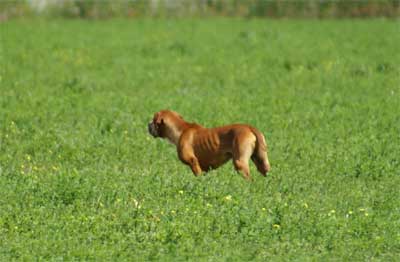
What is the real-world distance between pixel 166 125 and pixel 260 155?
1378 mm

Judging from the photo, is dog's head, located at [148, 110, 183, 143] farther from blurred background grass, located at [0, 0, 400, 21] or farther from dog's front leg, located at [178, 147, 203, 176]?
blurred background grass, located at [0, 0, 400, 21]

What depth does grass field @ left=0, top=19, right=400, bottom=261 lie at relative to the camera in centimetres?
1085

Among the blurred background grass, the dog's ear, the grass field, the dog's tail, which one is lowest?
the blurred background grass

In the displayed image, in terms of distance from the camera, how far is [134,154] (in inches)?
613

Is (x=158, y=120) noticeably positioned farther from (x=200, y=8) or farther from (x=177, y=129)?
(x=200, y=8)

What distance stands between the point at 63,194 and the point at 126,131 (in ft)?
16.0

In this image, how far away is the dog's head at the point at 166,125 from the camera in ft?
46.4

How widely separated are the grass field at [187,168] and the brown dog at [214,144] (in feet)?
0.81

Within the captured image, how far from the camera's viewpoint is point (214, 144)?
1370 cm

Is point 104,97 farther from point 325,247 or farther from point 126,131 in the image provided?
point 325,247

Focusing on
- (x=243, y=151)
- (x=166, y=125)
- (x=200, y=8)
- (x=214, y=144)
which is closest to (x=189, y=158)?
(x=214, y=144)

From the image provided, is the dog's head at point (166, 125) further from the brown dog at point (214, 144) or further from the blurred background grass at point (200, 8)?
the blurred background grass at point (200, 8)

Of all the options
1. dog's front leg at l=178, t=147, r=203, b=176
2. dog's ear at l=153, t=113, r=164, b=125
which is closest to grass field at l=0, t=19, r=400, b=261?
dog's front leg at l=178, t=147, r=203, b=176

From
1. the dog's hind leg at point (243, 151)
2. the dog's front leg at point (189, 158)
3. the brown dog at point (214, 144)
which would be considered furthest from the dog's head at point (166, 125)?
the dog's hind leg at point (243, 151)
